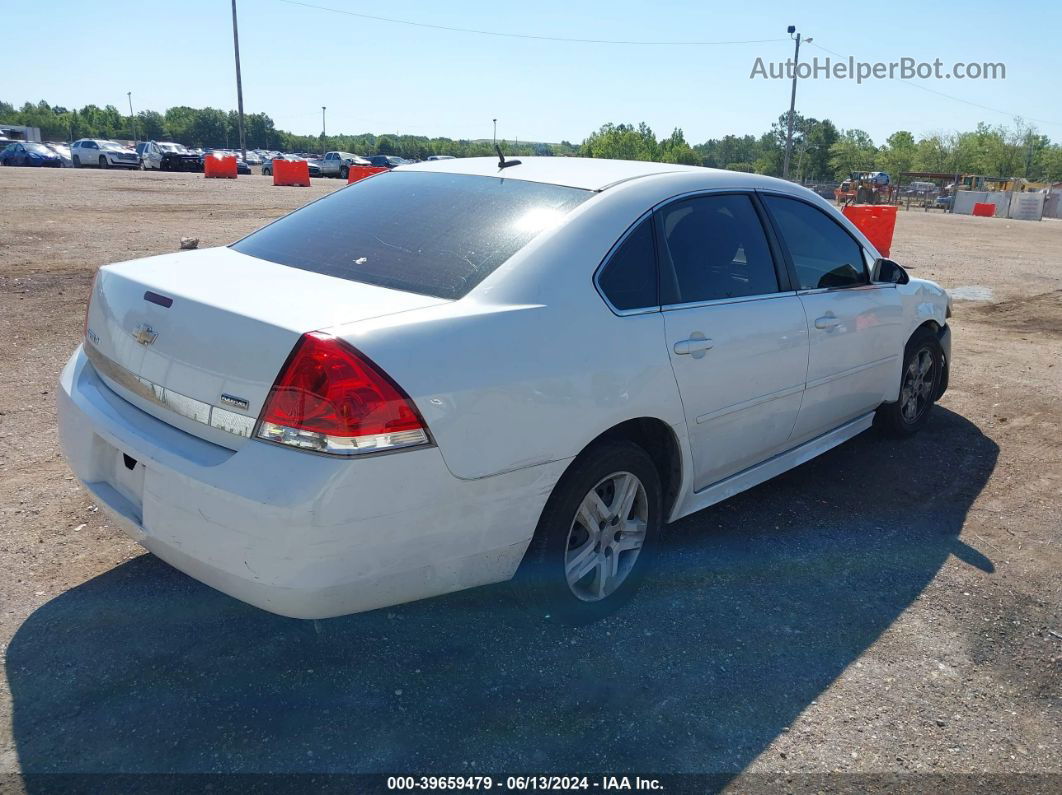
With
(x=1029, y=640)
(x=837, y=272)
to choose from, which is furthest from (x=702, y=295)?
(x=1029, y=640)

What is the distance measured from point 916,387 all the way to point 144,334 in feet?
15.1

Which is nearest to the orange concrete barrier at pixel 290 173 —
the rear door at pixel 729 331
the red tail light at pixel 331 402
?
the rear door at pixel 729 331

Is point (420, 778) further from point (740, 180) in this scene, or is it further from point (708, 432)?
point (740, 180)

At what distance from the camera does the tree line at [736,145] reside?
88125 millimetres

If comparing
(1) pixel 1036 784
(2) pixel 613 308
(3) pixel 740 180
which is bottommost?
(1) pixel 1036 784

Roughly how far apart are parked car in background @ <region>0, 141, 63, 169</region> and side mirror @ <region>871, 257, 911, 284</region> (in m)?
51.1

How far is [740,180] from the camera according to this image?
3920 millimetres

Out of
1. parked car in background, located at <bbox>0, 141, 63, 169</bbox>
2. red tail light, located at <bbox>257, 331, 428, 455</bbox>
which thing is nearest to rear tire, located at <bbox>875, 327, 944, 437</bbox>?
red tail light, located at <bbox>257, 331, 428, 455</bbox>

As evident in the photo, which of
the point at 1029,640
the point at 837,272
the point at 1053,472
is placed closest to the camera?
the point at 1029,640

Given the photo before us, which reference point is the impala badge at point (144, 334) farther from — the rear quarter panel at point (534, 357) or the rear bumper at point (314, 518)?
the rear quarter panel at point (534, 357)

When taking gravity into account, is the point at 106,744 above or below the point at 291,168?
below

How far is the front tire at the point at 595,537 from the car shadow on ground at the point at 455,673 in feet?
0.48

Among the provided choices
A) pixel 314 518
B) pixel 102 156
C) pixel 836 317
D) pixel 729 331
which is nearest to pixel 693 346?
pixel 729 331

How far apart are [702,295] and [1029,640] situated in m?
1.88
